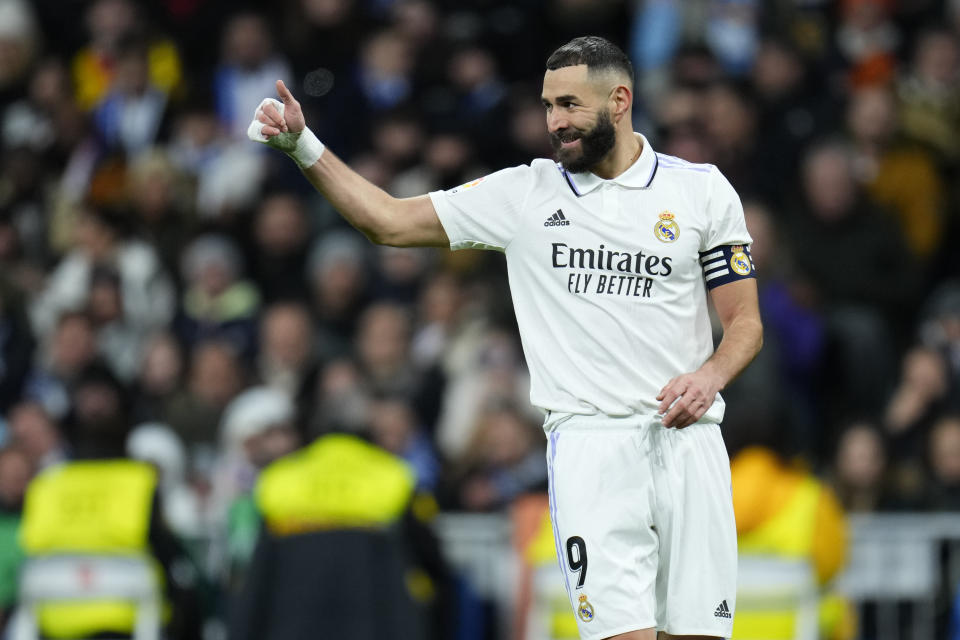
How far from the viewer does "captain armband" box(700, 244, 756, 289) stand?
6.19 m

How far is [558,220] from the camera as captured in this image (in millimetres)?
6207

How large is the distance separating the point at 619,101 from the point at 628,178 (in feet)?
0.90

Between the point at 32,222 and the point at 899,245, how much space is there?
7004mm

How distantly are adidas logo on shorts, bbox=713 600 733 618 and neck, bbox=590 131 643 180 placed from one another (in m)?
1.53

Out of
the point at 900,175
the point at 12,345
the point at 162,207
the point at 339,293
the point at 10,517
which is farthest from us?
the point at 162,207

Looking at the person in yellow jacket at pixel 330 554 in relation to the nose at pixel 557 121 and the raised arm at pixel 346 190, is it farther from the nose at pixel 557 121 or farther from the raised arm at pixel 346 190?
the nose at pixel 557 121

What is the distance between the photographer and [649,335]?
6117mm

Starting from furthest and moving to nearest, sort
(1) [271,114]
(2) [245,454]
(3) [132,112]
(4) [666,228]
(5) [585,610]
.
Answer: (3) [132,112]
(2) [245,454]
(4) [666,228]
(5) [585,610]
(1) [271,114]

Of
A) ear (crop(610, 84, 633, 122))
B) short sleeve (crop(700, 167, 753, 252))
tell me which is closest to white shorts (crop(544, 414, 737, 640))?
short sleeve (crop(700, 167, 753, 252))

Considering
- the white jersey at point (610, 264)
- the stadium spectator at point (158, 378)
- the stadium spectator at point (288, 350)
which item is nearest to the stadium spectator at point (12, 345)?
the stadium spectator at point (158, 378)

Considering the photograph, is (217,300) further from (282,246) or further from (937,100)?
(937,100)

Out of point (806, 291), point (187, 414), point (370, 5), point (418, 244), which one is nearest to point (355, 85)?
point (370, 5)

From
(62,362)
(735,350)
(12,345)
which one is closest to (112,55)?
(12,345)

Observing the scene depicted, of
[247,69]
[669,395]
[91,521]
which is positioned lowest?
[91,521]
